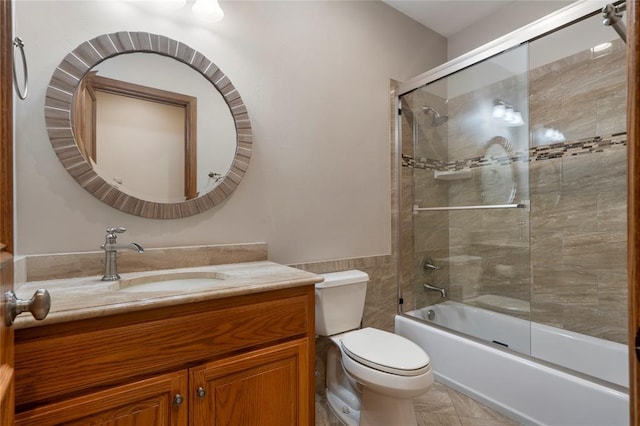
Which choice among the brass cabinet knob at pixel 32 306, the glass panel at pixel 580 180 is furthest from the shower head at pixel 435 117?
the brass cabinet knob at pixel 32 306

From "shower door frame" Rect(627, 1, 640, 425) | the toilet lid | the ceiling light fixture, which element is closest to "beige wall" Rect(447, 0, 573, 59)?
the ceiling light fixture

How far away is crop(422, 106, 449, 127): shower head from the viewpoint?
2.41m

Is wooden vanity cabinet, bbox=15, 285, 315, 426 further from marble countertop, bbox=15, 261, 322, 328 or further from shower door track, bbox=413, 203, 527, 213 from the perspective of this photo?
shower door track, bbox=413, 203, 527, 213

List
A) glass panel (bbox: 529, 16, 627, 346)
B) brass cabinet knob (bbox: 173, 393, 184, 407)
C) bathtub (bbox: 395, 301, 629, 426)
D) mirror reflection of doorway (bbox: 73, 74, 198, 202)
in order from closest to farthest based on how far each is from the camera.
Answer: brass cabinet knob (bbox: 173, 393, 184, 407), mirror reflection of doorway (bbox: 73, 74, 198, 202), bathtub (bbox: 395, 301, 629, 426), glass panel (bbox: 529, 16, 627, 346)

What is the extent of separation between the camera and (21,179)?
1190 mm

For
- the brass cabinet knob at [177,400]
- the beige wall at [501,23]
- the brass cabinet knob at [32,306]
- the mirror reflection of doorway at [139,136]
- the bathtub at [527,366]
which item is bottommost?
the bathtub at [527,366]

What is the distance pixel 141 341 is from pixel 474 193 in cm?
230

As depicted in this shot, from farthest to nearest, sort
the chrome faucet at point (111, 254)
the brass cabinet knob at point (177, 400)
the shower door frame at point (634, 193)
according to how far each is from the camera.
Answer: the chrome faucet at point (111, 254)
the brass cabinet knob at point (177, 400)
the shower door frame at point (634, 193)

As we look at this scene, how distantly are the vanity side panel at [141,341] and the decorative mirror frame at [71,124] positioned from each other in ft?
2.09

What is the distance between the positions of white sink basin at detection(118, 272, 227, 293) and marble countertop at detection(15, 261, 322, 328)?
10mm

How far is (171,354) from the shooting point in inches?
38.3

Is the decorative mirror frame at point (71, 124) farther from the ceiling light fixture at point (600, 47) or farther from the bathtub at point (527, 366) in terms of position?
the ceiling light fixture at point (600, 47)

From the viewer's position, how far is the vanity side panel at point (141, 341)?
2.62 ft

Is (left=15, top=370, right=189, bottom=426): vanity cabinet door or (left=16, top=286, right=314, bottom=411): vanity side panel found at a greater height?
(left=16, top=286, right=314, bottom=411): vanity side panel
